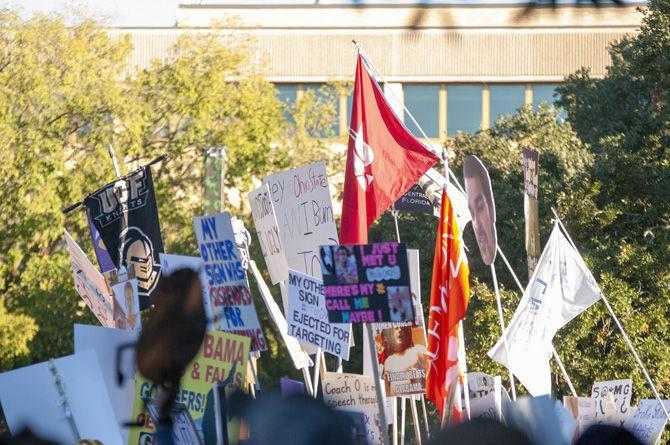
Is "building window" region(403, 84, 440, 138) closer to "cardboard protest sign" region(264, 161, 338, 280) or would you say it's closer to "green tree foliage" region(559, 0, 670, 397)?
"green tree foliage" region(559, 0, 670, 397)

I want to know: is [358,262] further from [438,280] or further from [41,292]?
[41,292]

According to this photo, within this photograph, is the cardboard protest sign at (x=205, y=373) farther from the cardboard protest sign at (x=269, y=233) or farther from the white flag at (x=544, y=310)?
the white flag at (x=544, y=310)

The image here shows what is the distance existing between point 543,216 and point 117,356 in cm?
1751

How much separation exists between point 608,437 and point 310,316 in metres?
7.85

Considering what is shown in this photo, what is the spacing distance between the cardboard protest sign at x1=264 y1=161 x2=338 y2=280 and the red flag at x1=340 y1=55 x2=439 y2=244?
344mm

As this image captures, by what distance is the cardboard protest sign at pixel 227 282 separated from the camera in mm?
9000

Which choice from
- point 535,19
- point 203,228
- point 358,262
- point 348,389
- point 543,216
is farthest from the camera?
point 543,216

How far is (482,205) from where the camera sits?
12.4m

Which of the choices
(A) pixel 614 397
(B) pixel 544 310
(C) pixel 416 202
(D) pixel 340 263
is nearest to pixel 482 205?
(B) pixel 544 310

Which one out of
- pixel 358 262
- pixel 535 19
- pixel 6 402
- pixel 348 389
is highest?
pixel 535 19

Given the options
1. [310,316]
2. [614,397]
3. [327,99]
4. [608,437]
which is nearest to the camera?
[608,437]

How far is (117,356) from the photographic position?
6418 mm

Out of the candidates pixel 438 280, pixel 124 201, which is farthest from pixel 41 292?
pixel 438 280

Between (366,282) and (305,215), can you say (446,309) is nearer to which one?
(305,215)
